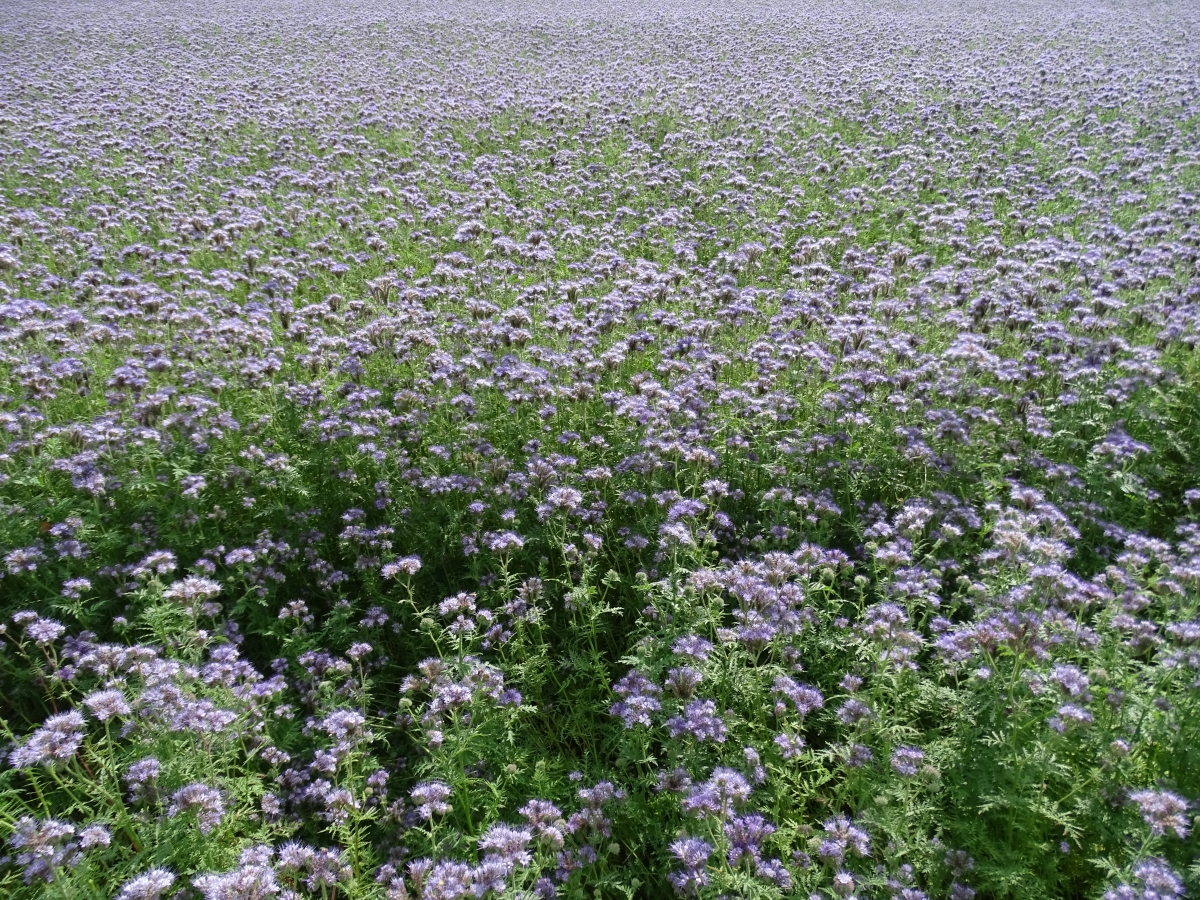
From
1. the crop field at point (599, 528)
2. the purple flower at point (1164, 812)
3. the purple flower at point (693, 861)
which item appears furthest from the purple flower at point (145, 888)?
the purple flower at point (1164, 812)

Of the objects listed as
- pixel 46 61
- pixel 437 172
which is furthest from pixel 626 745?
pixel 46 61

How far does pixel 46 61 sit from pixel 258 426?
17.2 meters

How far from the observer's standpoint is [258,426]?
16.1ft

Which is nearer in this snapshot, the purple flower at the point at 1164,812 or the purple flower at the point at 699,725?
the purple flower at the point at 1164,812

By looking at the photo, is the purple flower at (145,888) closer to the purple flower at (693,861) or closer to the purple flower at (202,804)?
the purple flower at (202,804)

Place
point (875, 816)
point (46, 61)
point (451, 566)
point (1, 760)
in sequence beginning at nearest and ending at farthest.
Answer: point (875, 816)
point (1, 760)
point (451, 566)
point (46, 61)

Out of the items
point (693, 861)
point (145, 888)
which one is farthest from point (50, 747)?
point (693, 861)

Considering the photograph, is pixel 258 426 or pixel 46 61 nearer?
pixel 258 426

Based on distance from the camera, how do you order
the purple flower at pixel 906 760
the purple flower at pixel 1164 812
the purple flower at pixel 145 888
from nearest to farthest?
the purple flower at pixel 145 888, the purple flower at pixel 1164 812, the purple flower at pixel 906 760

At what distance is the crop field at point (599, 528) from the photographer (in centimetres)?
263

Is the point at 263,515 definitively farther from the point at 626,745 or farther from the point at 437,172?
the point at 437,172

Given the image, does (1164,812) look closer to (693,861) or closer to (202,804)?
(693,861)

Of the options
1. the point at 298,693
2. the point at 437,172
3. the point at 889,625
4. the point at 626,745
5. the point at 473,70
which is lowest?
the point at 298,693

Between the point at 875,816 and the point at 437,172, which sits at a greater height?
the point at 437,172
